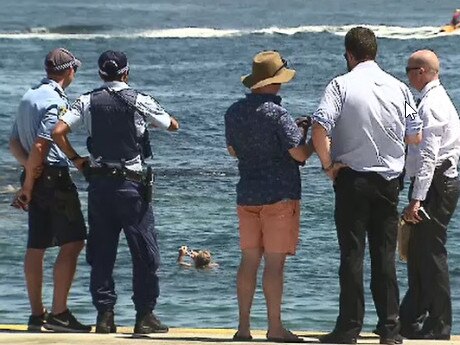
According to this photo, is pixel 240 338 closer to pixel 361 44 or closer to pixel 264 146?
pixel 264 146

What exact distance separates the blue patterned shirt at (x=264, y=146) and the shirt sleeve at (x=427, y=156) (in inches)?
27.5

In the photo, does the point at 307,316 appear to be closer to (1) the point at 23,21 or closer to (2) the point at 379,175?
(2) the point at 379,175

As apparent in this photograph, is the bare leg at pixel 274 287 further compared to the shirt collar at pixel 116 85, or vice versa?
the shirt collar at pixel 116 85

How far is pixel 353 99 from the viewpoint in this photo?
844 cm

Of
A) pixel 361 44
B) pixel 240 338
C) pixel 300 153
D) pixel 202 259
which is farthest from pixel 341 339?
pixel 202 259

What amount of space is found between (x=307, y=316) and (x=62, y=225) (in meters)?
5.95

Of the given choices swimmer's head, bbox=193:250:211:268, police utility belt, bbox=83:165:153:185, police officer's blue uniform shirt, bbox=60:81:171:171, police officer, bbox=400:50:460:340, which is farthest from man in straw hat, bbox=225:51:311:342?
swimmer's head, bbox=193:250:211:268

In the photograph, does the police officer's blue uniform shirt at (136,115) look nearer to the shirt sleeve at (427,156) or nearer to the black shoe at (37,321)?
the black shoe at (37,321)

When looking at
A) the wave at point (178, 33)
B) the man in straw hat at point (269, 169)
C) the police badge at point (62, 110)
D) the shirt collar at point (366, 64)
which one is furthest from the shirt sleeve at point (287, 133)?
the wave at point (178, 33)

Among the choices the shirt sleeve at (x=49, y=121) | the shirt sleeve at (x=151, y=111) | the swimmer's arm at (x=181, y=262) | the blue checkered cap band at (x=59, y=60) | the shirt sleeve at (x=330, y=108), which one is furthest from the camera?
the swimmer's arm at (x=181, y=262)

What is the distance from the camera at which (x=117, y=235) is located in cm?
894

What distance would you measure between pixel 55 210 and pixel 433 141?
7.24ft

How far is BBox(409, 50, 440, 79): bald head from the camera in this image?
897 centimetres

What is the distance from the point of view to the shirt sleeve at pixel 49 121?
29.3 ft
